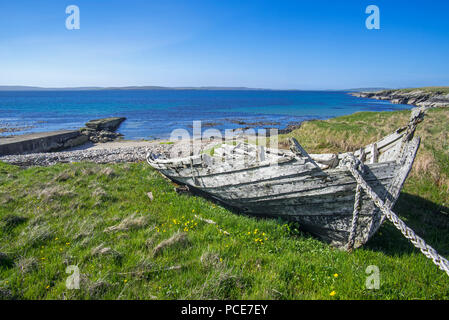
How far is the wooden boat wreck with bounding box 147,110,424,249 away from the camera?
471 centimetres

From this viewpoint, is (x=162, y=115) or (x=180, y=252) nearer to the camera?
(x=180, y=252)

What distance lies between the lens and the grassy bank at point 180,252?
350 cm

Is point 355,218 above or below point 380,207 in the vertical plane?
below

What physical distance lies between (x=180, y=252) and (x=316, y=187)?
3110 millimetres

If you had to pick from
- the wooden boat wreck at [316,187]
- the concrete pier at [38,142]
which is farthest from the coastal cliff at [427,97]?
the concrete pier at [38,142]

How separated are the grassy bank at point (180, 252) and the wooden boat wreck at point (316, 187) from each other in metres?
0.43

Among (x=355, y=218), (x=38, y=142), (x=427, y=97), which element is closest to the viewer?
(x=355, y=218)

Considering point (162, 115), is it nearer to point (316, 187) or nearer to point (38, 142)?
point (38, 142)

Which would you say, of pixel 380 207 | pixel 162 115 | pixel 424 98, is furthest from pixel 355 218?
pixel 424 98

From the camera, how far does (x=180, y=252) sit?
4.45m

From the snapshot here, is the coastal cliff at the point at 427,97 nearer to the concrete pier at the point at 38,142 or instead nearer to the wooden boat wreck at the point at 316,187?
the wooden boat wreck at the point at 316,187

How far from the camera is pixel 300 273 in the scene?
13.0 feet
